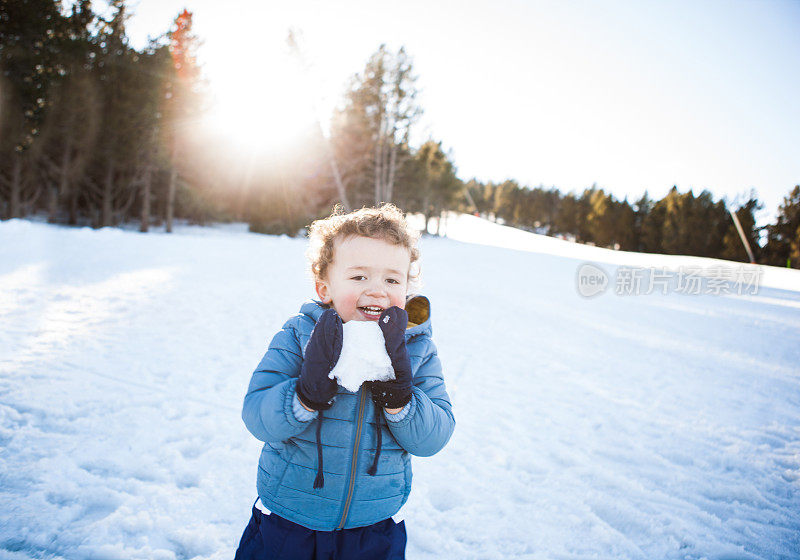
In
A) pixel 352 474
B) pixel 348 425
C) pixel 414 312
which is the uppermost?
pixel 414 312

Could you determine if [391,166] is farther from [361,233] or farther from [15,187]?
[361,233]

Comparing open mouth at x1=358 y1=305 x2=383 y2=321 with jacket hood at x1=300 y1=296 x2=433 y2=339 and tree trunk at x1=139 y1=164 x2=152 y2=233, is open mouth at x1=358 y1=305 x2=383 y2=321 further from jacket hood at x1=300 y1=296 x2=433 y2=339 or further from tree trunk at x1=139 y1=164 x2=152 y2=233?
tree trunk at x1=139 y1=164 x2=152 y2=233

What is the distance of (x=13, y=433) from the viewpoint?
2.90 meters

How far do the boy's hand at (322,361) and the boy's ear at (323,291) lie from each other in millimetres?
490

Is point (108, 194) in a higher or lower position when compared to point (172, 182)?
lower

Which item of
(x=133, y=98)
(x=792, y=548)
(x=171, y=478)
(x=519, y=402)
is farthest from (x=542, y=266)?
(x=133, y=98)

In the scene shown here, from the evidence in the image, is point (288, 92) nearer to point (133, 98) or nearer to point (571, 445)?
point (133, 98)

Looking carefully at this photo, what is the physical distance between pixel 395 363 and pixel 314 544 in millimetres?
896

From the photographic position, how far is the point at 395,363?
136 cm

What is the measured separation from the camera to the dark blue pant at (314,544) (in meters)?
1.57

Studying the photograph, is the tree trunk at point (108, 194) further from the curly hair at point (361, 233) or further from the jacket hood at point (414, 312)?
the jacket hood at point (414, 312)

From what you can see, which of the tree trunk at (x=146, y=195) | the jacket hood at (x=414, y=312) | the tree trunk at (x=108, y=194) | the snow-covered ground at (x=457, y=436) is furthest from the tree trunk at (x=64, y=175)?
the jacket hood at (x=414, y=312)

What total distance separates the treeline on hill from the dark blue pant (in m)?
11.9

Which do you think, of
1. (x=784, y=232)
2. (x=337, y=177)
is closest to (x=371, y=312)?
(x=337, y=177)
